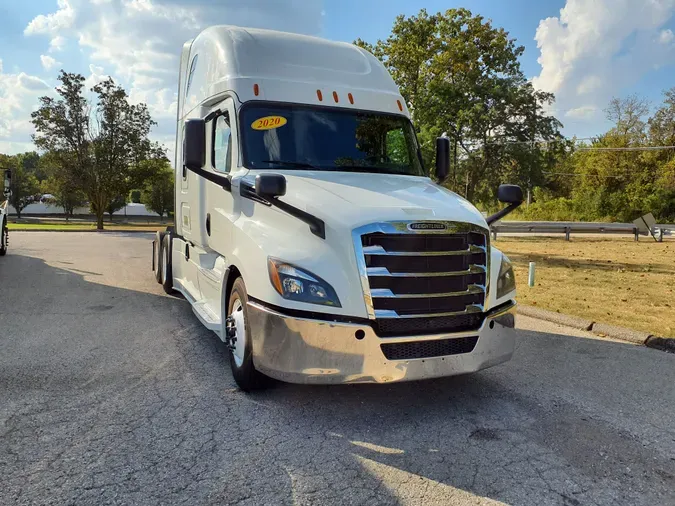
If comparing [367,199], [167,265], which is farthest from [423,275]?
[167,265]

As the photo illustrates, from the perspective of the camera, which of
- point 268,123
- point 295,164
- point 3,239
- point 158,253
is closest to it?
point 295,164

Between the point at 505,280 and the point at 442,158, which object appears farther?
the point at 442,158

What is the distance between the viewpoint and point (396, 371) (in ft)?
12.0

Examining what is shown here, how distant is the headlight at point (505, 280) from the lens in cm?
416

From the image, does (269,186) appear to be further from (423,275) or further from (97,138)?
(97,138)

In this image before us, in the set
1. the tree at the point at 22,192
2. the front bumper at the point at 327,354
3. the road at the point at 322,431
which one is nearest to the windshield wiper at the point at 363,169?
the front bumper at the point at 327,354

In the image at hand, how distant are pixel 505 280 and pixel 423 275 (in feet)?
2.99

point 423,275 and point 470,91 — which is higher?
point 470,91

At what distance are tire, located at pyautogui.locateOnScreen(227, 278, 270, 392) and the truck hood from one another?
866 millimetres

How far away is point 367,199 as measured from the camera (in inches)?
158

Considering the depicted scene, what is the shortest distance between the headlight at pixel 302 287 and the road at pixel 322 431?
0.94 metres

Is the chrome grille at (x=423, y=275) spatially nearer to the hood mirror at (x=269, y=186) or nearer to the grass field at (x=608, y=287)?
the hood mirror at (x=269, y=186)

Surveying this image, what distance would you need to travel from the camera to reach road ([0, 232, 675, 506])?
2.93m

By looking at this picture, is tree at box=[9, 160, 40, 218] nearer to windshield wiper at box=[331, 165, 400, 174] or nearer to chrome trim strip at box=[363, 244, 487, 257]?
windshield wiper at box=[331, 165, 400, 174]
